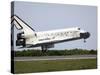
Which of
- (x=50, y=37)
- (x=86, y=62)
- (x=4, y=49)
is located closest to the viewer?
(x=4, y=49)

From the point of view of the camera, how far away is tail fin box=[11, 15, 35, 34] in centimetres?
284

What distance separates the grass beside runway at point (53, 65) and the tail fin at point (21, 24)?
39cm

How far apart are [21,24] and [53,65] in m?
0.67

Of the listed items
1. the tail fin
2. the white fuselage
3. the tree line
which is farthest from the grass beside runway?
the tail fin

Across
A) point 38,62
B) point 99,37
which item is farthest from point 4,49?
point 99,37

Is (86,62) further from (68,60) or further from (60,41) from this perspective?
(60,41)

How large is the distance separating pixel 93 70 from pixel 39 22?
3.35 feet

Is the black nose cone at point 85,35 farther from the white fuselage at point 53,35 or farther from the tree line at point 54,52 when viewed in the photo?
the tree line at point 54,52

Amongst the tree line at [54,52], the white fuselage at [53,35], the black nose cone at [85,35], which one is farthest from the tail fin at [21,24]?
the black nose cone at [85,35]

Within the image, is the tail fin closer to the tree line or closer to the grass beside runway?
the tree line

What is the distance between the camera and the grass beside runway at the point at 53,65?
2.87 metres

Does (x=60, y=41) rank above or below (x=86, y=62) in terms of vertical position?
above

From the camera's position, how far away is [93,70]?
129 inches

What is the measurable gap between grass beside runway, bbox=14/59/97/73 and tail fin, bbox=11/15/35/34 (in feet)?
1.30
